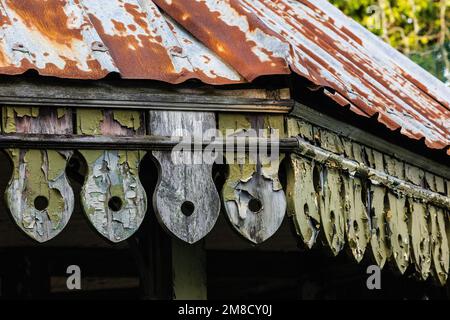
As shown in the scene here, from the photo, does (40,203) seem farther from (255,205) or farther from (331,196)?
(331,196)

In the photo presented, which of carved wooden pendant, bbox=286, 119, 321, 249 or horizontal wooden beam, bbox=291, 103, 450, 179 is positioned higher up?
horizontal wooden beam, bbox=291, 103, 450, 179

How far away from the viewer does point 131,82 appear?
4262 millimetres

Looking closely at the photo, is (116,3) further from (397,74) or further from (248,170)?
(397,74)

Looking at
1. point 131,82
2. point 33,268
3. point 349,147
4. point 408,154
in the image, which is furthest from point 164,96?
point 33,268

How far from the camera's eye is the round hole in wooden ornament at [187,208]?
424cm

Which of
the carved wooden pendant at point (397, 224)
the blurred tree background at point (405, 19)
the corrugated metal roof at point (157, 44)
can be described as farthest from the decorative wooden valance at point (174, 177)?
the blurred tree background at point (405, 19)

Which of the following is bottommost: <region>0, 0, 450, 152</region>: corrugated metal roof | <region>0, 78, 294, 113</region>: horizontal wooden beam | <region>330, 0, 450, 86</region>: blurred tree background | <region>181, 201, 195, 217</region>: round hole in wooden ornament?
<region>181, 201, 195, 217</region>: round hole in wooden ornament

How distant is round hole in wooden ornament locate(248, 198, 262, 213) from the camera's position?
4344mm

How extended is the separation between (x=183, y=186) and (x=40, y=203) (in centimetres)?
48

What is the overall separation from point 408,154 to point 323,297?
6.34ft

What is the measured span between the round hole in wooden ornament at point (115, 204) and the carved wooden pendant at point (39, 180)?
0.45 ft

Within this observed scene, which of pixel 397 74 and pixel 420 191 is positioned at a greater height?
pixel 397 74

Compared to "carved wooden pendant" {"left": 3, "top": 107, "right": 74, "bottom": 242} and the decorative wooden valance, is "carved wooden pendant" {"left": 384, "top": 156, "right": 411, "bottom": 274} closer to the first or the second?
the decorative wooden valance

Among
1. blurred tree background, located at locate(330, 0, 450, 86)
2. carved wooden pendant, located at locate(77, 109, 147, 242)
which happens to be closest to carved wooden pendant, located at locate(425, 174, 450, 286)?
carved wooden pendant, located at locate(77, 109, 147, 242)
